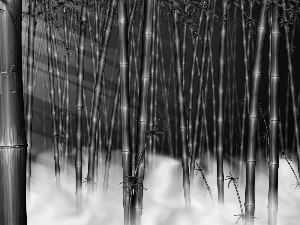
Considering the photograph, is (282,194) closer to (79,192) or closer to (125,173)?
(79,192)

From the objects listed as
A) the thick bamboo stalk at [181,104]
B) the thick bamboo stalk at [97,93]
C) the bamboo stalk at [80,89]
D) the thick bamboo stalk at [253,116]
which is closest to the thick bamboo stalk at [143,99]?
the thick bamboo stalk at [253,116]

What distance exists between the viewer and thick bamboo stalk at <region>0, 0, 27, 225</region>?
1613 millimetres

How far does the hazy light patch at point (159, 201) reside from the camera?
4871 mm

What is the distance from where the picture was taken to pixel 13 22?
5.33 ft

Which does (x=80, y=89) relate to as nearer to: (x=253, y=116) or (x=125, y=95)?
(x=125, y=95)

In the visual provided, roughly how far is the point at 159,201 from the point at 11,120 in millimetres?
4352

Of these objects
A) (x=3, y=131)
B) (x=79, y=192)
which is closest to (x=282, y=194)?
(x=79, y=192)

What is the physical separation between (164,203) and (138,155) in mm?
2511

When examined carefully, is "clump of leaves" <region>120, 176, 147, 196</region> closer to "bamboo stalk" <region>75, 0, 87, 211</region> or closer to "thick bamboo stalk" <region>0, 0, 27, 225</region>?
"thick bamboo stalk" <region>0, 0, 27, 225</region>

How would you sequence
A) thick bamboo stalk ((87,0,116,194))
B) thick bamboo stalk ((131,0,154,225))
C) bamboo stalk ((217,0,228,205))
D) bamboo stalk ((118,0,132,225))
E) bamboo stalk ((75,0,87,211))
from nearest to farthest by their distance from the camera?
1. bamboo stalk ((118,0,132,225))
2. thick bamboo stalk ((131,0,154,225))
3. thick bamboo stalk ((87,0,116,194))
4. bamboo stalk ((217,0,228,205))
5. bamboo stalk ((75,0,87,211))

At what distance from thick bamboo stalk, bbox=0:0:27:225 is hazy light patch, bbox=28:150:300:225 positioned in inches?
124

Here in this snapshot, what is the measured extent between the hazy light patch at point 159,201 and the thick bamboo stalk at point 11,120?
314cm

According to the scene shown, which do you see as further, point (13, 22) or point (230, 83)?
point (230, 83)

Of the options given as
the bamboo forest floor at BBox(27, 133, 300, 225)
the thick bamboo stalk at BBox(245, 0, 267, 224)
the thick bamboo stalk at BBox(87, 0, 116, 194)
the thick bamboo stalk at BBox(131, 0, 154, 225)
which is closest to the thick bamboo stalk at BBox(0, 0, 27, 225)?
the thick bamboo stalk at BBox(131, 0, 154, 225)
